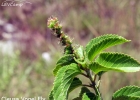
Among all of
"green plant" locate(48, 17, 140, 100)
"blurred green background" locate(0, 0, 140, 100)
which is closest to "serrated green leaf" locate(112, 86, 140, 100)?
"green plant" locate(48, 17, 140, 100)

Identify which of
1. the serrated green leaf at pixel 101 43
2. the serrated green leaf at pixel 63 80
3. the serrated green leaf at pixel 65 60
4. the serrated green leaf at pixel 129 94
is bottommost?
the serrated green leaf at pixel 129 94

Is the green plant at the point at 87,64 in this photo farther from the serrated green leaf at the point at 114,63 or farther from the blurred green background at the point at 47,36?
the blurred green background at the point at 47,36

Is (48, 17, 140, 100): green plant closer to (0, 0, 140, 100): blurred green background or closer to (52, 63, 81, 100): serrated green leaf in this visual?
(52, 63, 81, 100): serrated green leaf

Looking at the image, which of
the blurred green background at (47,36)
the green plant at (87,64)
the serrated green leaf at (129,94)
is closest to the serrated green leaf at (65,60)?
the green plant at (87,64)

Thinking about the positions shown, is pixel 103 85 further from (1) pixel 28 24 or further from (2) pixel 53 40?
(1) pixel 28 24

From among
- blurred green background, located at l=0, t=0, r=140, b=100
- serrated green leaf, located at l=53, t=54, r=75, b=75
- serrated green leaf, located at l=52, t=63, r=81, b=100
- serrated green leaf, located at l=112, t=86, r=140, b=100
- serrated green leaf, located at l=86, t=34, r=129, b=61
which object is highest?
blurred green background, located at l=0, t=0, r=140, b=100

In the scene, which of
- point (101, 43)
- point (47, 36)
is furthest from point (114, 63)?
point (47, 36)

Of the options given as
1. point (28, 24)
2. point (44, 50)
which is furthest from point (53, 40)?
point (28, 24)
